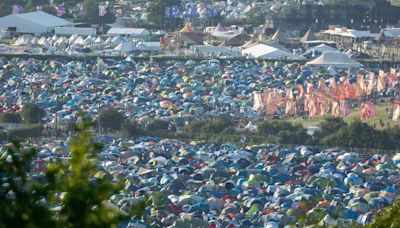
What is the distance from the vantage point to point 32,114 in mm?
29594

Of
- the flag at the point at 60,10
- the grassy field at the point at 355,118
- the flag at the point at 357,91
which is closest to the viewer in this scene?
the grassy field at the point at 355,118

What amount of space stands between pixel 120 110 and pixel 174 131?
2.91 meters

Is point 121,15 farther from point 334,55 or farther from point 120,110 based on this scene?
point 120,110

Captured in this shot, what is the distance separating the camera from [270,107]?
3133 centimetres

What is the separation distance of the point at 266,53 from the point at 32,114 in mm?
14996

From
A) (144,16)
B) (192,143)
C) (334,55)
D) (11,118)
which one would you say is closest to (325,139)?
(192,143)

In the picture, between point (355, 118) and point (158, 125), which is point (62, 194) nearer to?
point (158, 125)

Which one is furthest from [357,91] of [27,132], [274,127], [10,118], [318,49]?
[318,49]

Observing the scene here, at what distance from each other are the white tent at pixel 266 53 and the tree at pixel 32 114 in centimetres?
1410

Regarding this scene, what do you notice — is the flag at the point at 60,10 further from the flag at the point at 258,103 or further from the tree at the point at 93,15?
the flag at the point at 258,103

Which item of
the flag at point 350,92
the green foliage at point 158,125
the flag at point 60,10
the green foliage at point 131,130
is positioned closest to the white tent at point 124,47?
the flag at point 60,10

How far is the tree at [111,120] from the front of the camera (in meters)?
28.7

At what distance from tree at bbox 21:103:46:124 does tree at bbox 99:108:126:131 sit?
1723mm

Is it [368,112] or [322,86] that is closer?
[368,112]
